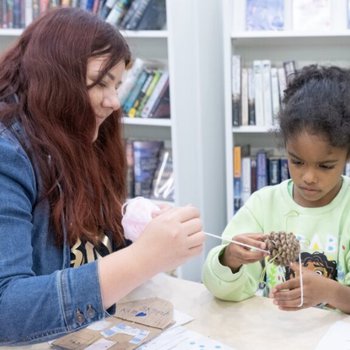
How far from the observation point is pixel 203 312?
1.11 m

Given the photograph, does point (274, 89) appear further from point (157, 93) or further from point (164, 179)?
point (164, 179)

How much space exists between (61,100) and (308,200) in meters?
0.71

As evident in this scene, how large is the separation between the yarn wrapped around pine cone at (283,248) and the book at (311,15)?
1.40 metres

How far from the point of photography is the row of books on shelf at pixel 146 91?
2.39 m

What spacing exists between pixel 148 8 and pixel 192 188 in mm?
825

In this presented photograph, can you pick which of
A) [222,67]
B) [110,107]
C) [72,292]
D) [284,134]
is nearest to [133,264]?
[72,292]

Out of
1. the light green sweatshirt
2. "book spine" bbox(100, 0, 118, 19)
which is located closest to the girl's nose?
the light green sweatshirt

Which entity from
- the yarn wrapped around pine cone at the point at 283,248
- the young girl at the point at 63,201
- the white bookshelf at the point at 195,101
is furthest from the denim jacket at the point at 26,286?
the white bookshelf at the point at 195,101

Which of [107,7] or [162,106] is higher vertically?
[107,7]

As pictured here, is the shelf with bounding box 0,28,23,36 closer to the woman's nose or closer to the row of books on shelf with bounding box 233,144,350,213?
the row of books on shelf with bounding box 233,144,350,213

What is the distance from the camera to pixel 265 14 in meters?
2.24

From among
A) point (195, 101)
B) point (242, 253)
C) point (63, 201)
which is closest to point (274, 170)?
point (195, 101)

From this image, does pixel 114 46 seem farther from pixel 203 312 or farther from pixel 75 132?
pixel 203 312

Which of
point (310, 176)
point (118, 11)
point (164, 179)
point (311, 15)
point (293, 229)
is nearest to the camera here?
point (310, 176)
